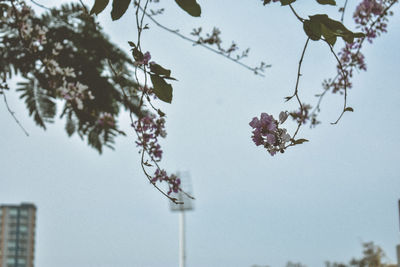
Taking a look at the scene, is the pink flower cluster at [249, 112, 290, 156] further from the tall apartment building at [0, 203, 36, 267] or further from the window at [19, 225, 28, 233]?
the window at [19, 225, 28, 233]

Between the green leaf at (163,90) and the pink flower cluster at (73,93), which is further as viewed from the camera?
the pink flower cluster at (73,93)

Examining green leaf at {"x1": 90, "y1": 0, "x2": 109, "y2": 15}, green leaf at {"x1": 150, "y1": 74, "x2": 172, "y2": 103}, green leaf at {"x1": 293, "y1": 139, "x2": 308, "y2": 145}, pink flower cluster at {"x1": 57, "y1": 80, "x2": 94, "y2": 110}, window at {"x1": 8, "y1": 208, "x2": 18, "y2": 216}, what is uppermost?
window at {"x1": 8, "y1": 208, "x2": 18, "y2": 216}

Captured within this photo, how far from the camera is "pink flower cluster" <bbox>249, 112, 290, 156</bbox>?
4.62 feet

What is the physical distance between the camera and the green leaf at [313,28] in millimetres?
1147

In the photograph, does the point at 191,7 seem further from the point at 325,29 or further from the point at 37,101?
the point at 37,101

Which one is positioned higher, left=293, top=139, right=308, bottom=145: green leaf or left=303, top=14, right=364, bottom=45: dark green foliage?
left=303, top=14, right=364, bottom=45: dark green foliage

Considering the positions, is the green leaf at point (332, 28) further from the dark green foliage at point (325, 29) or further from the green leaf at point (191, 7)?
the green leaf at point (191, 7)

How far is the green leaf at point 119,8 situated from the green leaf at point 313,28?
0.39m

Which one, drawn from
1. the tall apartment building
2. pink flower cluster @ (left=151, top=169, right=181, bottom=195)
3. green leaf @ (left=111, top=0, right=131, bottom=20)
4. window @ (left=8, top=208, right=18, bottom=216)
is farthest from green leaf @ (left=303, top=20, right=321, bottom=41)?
window @ (left=8, top=208, right=18, bottom=216)

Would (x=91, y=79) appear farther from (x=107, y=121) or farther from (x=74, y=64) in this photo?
(x=107, y=121)

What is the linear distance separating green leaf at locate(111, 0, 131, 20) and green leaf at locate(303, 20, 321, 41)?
39 centimetres

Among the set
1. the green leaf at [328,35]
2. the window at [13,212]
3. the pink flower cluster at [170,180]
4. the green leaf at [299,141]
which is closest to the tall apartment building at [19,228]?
the window at [13,212]

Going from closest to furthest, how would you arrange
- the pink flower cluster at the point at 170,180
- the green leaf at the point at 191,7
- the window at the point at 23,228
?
the green leaf at the point at 191,7 → the pink flower cluster at the point at 170,180 → the window at the point at 23,228

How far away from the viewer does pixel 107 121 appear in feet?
10.5
